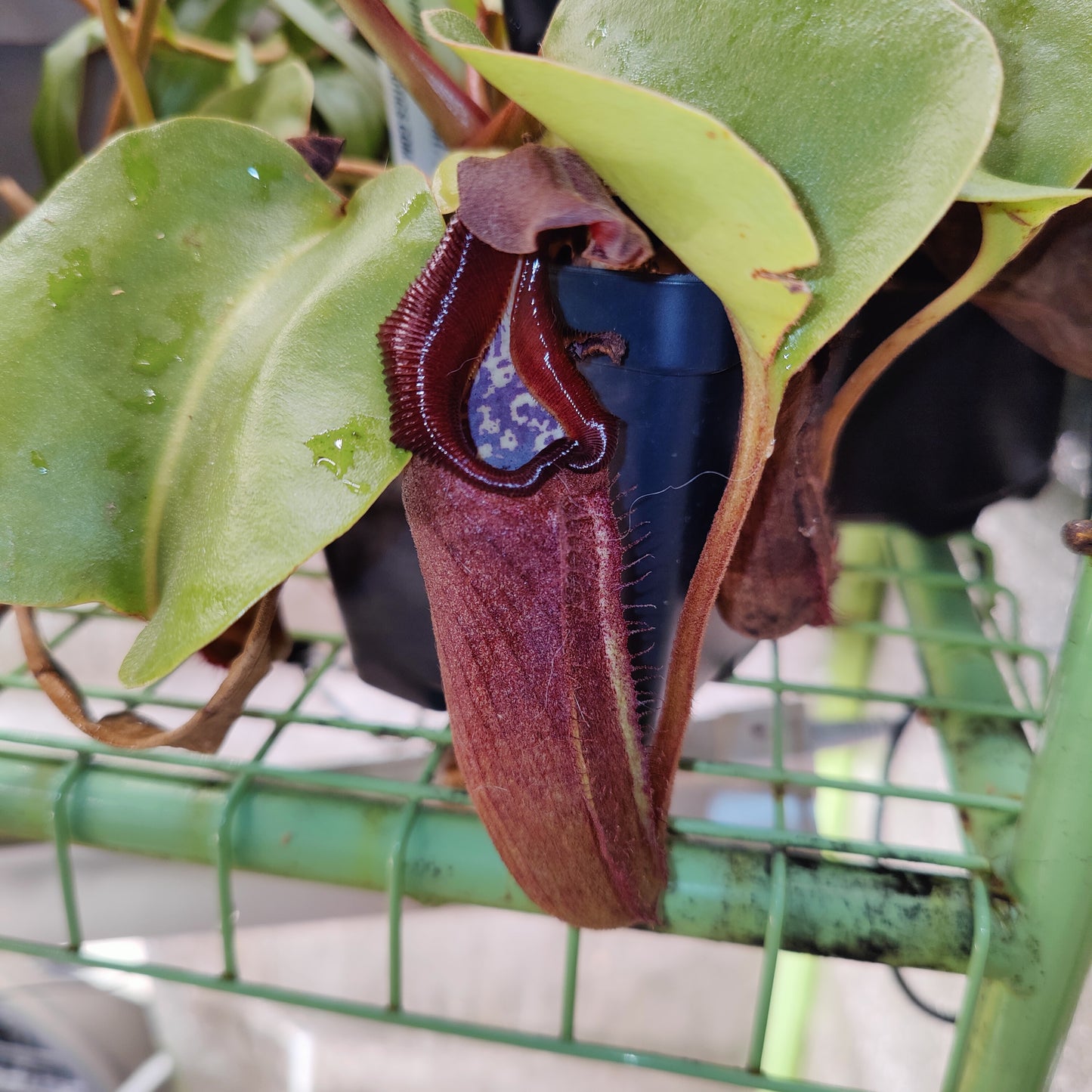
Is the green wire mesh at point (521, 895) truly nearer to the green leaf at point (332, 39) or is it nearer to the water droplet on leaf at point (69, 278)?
the water droplet on leaf at point (69, 278)

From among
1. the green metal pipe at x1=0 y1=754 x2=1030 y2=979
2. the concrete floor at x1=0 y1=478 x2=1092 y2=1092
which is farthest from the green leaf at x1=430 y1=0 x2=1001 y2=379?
the concrete floor at x1=0 y1=478 x2=1092 y2=1092

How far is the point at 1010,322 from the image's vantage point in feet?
1.25

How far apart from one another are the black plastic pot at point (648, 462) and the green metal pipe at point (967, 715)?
0.14 meters

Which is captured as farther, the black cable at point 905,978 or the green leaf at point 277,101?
the black cable at point 905,978

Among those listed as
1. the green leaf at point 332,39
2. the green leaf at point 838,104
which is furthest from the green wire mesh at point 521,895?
the green leaf at point 332,39

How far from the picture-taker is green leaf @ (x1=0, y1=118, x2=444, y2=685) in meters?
0.28

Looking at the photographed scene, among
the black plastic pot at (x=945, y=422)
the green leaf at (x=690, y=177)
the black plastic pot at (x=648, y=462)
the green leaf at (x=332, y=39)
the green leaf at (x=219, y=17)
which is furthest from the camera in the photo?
the green leaf at (x=219, y=17)

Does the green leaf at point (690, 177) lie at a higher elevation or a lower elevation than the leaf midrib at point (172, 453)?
higher

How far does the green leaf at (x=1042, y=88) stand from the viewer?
0.26 meters

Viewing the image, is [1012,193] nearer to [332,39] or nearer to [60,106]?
[332,39]

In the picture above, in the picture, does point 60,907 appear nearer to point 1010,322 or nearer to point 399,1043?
point 399,1043

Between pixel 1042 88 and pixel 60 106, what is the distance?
2.04 ft

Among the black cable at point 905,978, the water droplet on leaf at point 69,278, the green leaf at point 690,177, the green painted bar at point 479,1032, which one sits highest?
the green leaf at point 690,177

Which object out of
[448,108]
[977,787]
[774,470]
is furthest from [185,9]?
[977,787]
